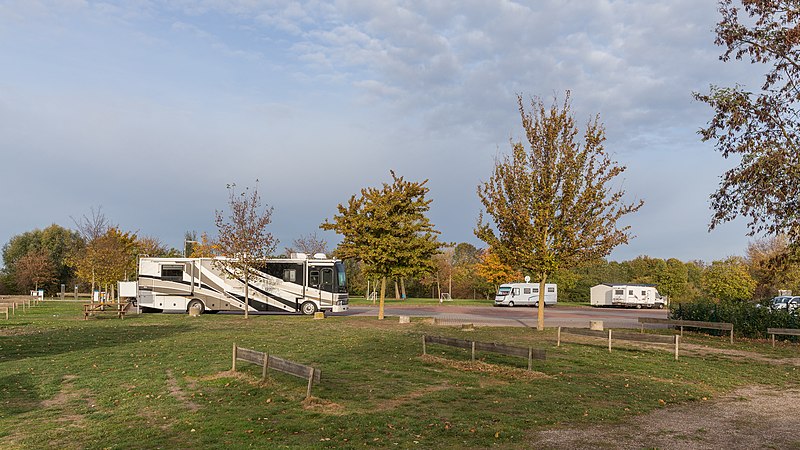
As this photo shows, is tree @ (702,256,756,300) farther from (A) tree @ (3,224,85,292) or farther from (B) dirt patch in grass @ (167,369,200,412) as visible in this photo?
(A) tree @ (3,224,85,292)

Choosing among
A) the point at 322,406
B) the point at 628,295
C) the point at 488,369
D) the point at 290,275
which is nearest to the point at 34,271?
the point at 290,275

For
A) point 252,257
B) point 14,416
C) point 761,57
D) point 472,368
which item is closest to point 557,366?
point 472,368

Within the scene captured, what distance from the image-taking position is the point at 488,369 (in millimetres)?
13359

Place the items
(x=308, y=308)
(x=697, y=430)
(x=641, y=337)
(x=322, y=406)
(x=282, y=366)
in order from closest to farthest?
(x=697, y=430) < (x=322, y=406) < (x=282, y=366) < (x=641, y=337) < (x=308, y=308)

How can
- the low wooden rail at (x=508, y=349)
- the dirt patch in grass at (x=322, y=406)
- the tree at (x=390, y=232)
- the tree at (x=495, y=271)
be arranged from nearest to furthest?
the dirt patch in grass at (x=322, y=406), the low wooden rail at (x=508, y=349), the tree at (x=390, y=232), the tree at (x=495, y=271)

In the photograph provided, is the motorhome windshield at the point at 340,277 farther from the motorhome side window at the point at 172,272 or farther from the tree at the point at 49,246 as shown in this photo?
the tree at the point at 49,246

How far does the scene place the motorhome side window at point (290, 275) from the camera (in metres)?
32.2

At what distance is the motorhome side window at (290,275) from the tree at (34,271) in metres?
44.1

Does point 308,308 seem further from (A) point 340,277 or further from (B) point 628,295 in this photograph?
(B) point 628,295

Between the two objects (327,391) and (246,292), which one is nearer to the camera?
(327,391)

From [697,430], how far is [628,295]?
47888 millimetres

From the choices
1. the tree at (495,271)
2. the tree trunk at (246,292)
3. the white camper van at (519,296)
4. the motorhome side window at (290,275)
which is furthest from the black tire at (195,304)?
the tree at (495,271)

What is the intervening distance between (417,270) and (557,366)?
1517 cm

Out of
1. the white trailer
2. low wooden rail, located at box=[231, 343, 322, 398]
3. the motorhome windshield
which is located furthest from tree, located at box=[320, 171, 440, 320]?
the white trailer
